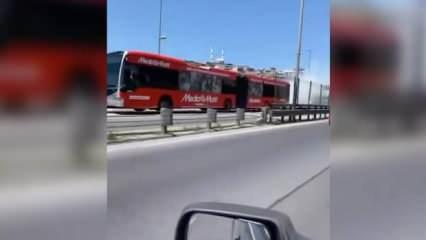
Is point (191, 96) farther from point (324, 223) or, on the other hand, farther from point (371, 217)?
point (371, 217)

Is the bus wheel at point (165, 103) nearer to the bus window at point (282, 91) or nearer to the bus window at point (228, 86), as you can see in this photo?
the bus window at point (228, 86)

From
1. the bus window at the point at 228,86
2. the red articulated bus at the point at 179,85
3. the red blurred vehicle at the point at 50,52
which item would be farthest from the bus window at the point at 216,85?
the red blurred vehicle at the point at 50,52

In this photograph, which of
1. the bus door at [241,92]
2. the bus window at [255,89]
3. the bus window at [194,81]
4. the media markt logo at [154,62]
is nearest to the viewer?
the media markt logo at [154,62]

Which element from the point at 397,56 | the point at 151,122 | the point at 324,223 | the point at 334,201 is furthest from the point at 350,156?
the point at 151,122

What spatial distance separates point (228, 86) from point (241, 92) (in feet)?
5.13

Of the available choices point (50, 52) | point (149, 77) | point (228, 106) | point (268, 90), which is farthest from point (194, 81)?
point (50, 52)

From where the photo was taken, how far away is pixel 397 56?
1188 mm

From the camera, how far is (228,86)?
26.5m

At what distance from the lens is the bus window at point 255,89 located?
2891 centimetres

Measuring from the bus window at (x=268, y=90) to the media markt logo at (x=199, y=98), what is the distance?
19.6ft

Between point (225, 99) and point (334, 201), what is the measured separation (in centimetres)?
2503

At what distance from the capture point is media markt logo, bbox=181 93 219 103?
2262 cm

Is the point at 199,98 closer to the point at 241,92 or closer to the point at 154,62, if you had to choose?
the point at 154,62

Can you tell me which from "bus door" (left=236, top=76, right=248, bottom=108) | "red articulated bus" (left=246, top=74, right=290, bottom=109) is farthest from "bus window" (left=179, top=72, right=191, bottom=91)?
"red articulated bus" (left=246, top=74, right=290, bottom=109)
